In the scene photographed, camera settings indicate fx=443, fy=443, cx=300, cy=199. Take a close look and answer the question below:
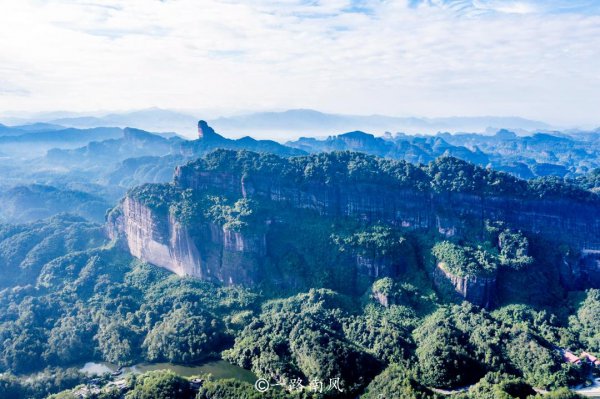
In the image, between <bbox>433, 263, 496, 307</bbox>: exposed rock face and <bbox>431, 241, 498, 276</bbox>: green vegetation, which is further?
<bbox>431, 241, 498, 276</bbox>: green vegetation

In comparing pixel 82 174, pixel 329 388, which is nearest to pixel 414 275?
pixel 329 388

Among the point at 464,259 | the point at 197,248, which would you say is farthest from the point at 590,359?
the point at 197,248

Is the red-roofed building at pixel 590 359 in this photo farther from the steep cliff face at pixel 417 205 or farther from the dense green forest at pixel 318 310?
Answer: the steep cliff face at pixel 417 205

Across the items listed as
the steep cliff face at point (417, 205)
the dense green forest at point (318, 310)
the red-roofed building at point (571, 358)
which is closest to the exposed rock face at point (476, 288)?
the dense green forest at point (318, 310)

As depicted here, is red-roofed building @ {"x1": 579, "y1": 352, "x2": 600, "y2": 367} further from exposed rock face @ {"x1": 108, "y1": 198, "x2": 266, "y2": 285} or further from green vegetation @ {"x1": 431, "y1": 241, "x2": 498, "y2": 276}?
exposed rock face @ {"x1": 108, "y1": 198, "x2": 266, "y2": 285}

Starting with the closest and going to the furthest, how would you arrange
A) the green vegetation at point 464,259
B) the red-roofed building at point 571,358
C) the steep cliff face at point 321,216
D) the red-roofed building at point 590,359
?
the red-roofed building at point 571,358, the red-roofed building at point 590,359, the green vegetation at point 464,259, the steep cliff face at point 321,216

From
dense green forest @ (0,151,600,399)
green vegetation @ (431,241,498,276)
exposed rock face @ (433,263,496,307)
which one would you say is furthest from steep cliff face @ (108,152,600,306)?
green vegetation @ (431,241,498,276)

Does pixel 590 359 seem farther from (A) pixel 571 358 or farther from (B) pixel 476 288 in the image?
(B) pixel 476 288

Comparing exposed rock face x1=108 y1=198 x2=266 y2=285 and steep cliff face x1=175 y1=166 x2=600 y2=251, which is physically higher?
steep cliff face x1=175 y1=166 x2=600 y2=251

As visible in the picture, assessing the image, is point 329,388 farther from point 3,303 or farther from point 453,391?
point 3,303
